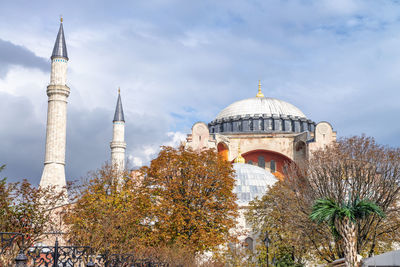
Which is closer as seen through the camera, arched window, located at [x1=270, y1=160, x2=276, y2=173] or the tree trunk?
the tree trunk

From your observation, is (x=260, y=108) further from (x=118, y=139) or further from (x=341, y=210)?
(x=341, y=210)

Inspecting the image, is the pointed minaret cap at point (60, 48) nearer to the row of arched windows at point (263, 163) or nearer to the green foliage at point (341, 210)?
the row of arched windows at point (263, 163)

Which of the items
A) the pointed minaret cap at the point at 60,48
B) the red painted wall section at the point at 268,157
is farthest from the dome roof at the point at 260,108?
the pointed minaret cap at the point at 60,48

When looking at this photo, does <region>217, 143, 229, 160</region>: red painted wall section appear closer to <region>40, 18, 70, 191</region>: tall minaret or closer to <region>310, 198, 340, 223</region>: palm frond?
<region>40, 18, 70, 191</region>: tall minaret

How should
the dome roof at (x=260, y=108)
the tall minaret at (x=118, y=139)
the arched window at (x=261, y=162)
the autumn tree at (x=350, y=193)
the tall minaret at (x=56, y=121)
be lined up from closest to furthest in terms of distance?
the autumn tree at (x=350, y=193) < the tall minaret at (x=56, y=121) < the tall minaret at (x=118, y=139) < the arched window at (x=261, y=162) < the dome roof at (x=260, y=108)

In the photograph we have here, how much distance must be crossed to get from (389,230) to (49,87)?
79.9 feet

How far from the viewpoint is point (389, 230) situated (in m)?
24.5

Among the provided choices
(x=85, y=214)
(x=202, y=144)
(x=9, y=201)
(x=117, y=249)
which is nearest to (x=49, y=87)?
(x=202, y=144)

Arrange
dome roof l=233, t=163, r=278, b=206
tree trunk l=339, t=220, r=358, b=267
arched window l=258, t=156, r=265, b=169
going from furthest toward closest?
1. arched window l=258, t=156, r=265, b=169
2. dome roof l=233, t=163, r=278, b=206
3. tree trunk l=339, t=220, r=358, b=267

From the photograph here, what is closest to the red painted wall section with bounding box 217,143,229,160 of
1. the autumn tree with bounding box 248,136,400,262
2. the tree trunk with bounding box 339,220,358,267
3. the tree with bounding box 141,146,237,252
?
the autumn tree with bounding box 248,136,400,262

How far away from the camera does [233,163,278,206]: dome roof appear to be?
3991cm

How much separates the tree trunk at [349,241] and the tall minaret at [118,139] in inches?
1264

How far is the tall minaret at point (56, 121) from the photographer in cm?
3562

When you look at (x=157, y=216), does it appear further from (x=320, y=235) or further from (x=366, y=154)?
(x=366, y=154)
